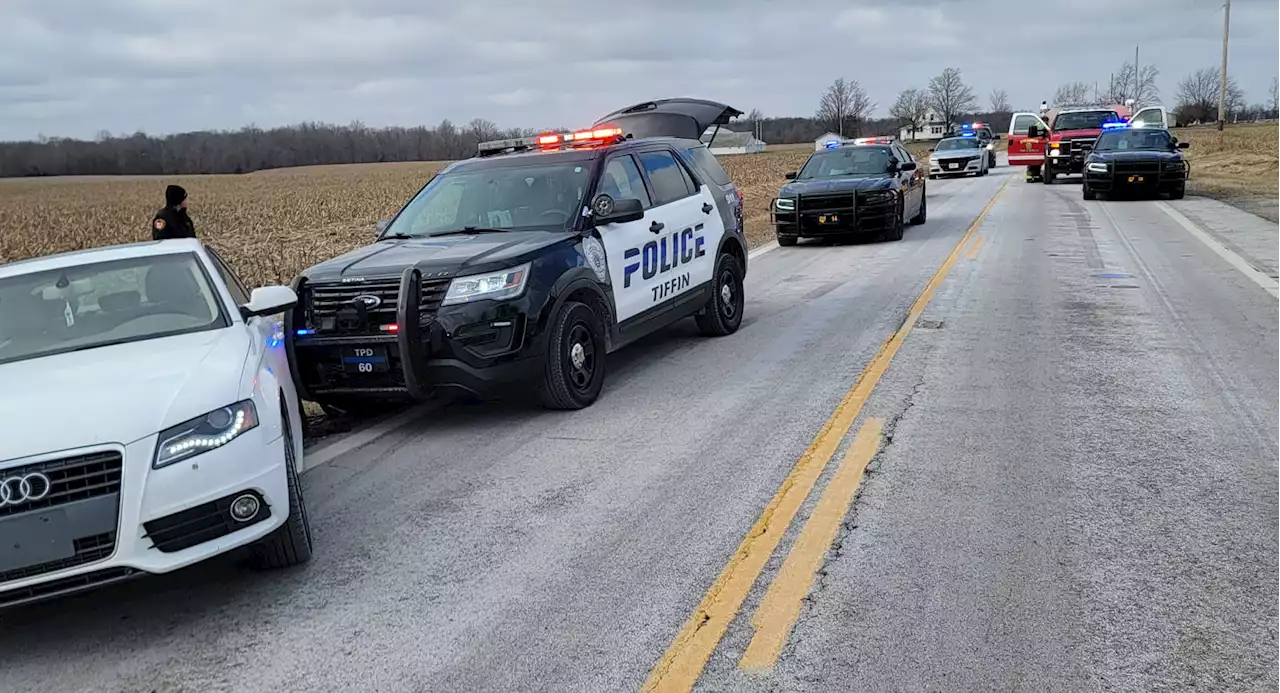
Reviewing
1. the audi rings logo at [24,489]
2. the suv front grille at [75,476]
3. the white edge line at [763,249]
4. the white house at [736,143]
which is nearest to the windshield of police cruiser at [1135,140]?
the white edge line at [763,249]

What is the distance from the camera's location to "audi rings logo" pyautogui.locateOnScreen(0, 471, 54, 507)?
3.73 meters

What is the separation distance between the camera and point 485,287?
6.70m

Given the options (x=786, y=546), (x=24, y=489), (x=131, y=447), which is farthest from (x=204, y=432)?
(x=786, y=546)

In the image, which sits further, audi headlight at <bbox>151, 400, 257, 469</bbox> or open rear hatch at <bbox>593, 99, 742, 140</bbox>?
open rear hatch at <bbox>593, 99, 742, 140</bbox>

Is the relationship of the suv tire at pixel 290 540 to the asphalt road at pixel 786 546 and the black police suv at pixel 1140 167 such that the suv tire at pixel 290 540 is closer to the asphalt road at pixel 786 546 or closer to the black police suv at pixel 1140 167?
the asphalt road at pixel 786 546

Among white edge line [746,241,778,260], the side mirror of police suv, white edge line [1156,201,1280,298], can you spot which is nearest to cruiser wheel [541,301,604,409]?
the side mirror of police suv

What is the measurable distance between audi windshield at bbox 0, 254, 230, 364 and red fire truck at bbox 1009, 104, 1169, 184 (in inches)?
1209

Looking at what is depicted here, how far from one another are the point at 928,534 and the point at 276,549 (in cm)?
285

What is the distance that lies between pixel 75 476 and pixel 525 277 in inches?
134

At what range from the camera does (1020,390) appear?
729 centimetres

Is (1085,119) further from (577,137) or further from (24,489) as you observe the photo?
(24,489)

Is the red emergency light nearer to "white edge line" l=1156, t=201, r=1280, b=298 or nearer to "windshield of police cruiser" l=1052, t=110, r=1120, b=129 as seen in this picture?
"white edge line" l=1156, t=201, r=1280, b=298

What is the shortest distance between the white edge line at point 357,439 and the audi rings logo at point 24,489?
2387mm

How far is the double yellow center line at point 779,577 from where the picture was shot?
3.68 metres
